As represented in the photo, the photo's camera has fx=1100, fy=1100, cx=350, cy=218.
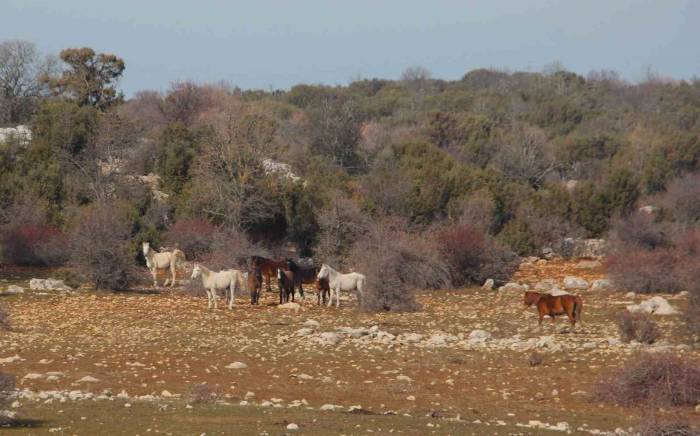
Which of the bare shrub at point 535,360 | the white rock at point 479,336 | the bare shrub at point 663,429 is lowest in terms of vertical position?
the bare shrub at point 663,429

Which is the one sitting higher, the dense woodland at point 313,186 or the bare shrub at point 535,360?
the dense woodland at point 313,186

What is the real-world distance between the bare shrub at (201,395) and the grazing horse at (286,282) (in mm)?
14218

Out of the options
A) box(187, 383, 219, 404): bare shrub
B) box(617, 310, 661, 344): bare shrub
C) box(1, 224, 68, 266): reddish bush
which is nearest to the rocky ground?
box(187, 383, 219, 404): bare shrub

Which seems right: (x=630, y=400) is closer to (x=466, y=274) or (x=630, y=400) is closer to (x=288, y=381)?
(x=288, y=381)

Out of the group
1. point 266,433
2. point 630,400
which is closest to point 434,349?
point 630,400

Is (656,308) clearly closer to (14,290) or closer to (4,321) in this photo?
(4,321)

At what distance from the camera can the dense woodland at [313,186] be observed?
42.6 metres

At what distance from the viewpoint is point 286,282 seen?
110 ft

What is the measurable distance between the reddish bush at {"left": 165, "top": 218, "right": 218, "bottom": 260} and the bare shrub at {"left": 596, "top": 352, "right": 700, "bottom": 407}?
25.8 meters

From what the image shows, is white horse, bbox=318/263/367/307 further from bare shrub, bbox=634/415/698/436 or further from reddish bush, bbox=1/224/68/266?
bare shrub, bbox=634/415/698/436

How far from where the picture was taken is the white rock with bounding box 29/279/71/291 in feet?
116

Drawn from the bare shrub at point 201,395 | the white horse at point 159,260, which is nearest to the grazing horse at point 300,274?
the white horse at point 159,260

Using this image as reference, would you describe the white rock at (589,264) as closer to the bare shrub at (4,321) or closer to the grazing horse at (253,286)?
the grazing horse at (253,286)

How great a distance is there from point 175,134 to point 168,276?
18094 mm
